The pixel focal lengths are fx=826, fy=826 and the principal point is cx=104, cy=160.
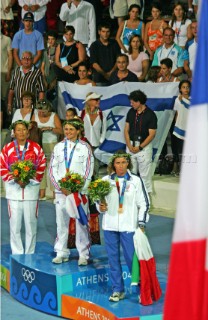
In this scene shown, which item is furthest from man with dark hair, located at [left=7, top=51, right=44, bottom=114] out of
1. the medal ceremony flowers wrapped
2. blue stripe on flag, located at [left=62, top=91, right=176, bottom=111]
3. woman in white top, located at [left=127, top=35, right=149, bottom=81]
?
the medal ceremony flowers wrapped

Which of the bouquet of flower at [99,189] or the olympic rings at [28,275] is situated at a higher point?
the bouquet of flower at [99,189]

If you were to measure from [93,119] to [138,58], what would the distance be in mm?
1677

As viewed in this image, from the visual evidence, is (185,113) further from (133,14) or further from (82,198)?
(82,198)

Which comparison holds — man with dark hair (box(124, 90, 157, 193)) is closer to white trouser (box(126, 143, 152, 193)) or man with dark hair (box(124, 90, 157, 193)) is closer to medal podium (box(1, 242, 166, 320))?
white trouser (box(126, 143, 152, 193))

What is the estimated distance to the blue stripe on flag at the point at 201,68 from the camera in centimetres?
278

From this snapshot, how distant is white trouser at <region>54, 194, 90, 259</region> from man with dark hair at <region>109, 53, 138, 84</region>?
4532 millimetres

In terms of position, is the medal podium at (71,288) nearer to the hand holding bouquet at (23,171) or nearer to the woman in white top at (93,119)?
the hand holding bouquet at (23,171)

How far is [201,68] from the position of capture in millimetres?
2818

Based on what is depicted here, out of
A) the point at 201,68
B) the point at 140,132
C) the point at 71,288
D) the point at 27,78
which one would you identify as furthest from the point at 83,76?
the point at 201,68

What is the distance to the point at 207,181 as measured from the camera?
2.81 meters

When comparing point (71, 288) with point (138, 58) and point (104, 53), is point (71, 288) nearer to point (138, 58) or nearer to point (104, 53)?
point (138, 58)

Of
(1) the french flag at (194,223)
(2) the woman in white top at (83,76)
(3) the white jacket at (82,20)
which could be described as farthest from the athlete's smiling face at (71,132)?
(1) the french flag at (194,223)

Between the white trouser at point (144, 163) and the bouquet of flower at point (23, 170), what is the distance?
3.24m

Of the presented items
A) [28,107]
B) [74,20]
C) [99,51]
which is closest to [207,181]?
[28,107]
